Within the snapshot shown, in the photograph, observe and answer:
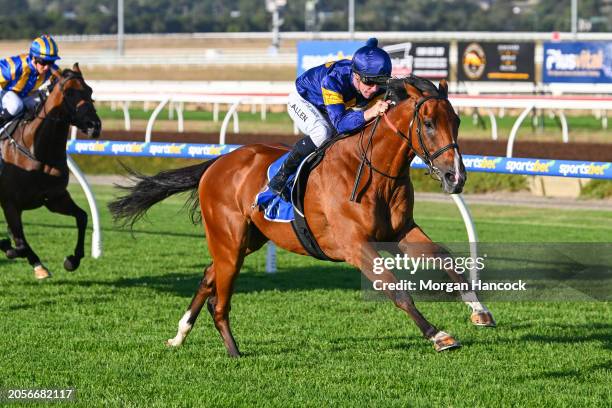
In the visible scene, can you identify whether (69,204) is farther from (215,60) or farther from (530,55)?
(215,60)

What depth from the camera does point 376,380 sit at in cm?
528

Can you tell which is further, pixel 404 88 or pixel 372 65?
pixel 372 65

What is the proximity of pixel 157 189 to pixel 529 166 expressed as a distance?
9.18 ft

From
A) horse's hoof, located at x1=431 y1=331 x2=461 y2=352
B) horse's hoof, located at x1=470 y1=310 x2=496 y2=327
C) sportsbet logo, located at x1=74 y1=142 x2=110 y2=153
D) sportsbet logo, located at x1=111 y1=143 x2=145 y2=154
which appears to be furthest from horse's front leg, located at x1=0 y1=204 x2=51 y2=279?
horse's hoof, located at x1=431 y1=331 x2=461 y2=352

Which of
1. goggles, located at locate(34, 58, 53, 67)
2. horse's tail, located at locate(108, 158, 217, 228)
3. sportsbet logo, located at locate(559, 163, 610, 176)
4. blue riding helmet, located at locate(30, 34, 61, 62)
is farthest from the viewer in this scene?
goggles, located at locate(34, 58, 53, 67)

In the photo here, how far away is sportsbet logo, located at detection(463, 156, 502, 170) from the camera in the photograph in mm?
8289

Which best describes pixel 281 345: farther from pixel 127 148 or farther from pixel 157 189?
pixel 127 148

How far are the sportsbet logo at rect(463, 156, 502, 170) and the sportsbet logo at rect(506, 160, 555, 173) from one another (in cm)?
10

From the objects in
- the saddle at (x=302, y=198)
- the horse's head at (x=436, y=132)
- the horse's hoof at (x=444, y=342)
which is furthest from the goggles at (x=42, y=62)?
the horse's hoof at (x=444, y=342)

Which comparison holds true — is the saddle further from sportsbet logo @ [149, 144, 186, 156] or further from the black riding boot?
sportsbet logo @ [149, 144, 186, 156]

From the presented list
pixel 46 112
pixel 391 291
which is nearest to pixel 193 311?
pixel 391 291

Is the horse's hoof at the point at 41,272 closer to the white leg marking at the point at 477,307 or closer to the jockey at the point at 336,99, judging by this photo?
the jockey at the point at 336,99

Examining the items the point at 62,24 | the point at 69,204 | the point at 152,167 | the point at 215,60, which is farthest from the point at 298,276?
the point at 62,24

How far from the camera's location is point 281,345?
6215 millimetres
